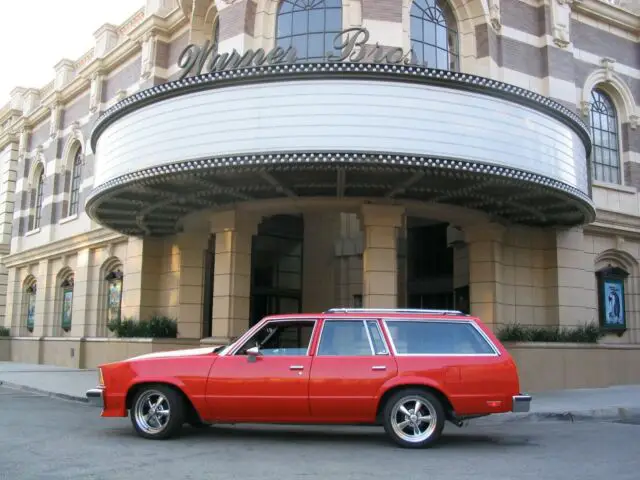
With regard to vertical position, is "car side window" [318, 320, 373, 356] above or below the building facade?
below

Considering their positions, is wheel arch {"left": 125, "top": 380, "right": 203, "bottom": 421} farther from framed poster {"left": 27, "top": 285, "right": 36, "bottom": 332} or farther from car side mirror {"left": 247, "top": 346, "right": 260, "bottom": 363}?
framed poster {"left": 27, "top": 285, "right": 36, "bottom": 332}

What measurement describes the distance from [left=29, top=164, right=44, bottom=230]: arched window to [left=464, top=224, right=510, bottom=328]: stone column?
21.5 metres

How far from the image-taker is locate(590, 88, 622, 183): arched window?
67.1 feet

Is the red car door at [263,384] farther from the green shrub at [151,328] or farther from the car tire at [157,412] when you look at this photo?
the green shrub at [151,328]

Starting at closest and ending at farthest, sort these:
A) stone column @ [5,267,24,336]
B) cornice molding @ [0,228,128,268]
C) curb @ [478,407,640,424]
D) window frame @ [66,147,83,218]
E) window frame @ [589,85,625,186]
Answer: curb @ [478,407,640,424]
window frame @ [589,85,625,186]
cornice molding @ [0,228,128,268]
window frame @ [66,147,83,218]
stone column @ [5,267,24,336]

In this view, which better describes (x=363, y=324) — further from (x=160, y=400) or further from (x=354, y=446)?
(x=160, y=400)

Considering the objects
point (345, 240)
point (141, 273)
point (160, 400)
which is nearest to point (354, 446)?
point (160, 400)

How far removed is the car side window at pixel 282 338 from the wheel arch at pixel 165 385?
3.01 ft

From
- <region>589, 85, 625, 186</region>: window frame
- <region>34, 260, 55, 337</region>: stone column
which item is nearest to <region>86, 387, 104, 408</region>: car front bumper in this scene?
<region>589, 85, 625, 186</region>: window frame

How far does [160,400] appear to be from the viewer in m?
8.94

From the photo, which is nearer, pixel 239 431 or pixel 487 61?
pixel 239 431

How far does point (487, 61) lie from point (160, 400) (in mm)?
12527

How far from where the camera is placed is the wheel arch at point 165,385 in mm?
8883

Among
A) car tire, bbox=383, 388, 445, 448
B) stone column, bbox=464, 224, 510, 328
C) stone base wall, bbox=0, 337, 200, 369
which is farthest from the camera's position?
stone base wall, bbox=0, 337, 200, 369
